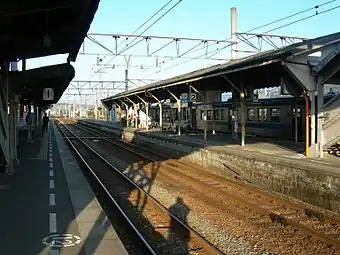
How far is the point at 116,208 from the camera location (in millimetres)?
10469

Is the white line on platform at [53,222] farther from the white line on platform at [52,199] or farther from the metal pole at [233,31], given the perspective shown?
the metal pole at [233,31]

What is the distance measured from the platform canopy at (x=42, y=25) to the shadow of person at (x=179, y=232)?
14.6 feet

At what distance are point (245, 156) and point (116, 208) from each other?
5.63m

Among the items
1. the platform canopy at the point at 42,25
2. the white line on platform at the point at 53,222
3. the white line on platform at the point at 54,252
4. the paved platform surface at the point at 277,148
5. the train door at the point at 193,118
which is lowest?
the white line on platform at the point at 53,222

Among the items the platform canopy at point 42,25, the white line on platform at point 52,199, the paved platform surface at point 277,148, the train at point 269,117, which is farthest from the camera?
the train at point 269,117

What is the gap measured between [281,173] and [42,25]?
734cm

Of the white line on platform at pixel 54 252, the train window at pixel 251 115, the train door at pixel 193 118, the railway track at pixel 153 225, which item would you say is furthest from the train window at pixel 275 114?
the white line on platform at pixel 54 252

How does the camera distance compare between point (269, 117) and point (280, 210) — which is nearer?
point (280, 210)

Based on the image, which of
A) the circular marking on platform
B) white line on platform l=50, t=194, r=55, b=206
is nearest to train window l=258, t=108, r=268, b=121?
white line on platform l=50, t=194, r=55, b=206

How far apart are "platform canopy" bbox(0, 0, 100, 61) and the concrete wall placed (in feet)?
20.3

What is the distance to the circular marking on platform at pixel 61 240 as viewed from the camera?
6.56 m

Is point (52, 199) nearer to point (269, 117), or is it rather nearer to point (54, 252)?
point (54, 252)

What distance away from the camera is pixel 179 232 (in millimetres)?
8312

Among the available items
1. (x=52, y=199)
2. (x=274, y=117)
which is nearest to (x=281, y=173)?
(x=52, y=199)
